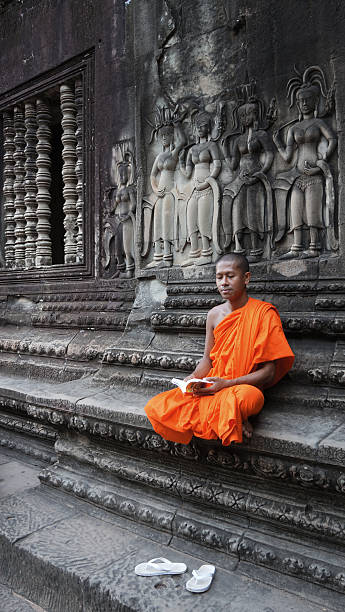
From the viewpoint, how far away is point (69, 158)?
5320 mm

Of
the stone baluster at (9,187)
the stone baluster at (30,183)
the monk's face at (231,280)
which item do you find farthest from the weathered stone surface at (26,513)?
the stone baluster at (9,187)

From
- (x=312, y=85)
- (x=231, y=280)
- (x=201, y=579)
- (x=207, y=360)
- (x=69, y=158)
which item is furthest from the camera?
(x=69, y=158)

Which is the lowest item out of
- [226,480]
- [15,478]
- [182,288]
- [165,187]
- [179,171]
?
[15,478]

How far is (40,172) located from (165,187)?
2.51 metres

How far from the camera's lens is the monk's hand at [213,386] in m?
2.41

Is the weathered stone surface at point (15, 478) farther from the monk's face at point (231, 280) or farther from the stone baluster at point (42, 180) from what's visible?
the stone baluster at point (42, 180)

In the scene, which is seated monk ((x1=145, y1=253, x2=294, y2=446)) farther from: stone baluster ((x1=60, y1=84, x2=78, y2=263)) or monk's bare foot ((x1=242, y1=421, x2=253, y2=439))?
stone baluster ((x1=60, y1=84, x2=78, y2=263))

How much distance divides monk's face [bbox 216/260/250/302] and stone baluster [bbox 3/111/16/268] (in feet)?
13.5

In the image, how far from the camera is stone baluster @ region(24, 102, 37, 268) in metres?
5.85

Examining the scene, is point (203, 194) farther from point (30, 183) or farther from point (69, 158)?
point (30, 183)

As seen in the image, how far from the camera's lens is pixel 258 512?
2.37 m

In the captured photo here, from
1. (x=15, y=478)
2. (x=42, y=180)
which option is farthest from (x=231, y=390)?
(x=42, y=180)

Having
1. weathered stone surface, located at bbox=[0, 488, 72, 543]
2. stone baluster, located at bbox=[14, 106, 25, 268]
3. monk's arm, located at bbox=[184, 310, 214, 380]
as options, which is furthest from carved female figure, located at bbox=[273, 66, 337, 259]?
stone baluster, located at bbox=[14, 106, 25, 268]

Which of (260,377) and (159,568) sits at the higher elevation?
(260,377)
